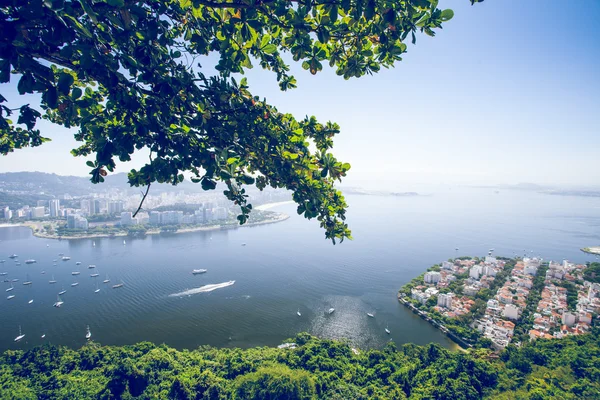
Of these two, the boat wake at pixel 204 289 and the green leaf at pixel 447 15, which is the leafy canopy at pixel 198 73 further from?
the boat wake at pixel 204 289

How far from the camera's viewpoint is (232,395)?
510 centimetres

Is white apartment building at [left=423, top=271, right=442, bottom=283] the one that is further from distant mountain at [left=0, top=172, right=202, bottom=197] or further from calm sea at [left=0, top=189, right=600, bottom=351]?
distant mountain at [left=0, top=172, right=202, bottom=197]

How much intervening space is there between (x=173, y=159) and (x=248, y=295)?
11832 mm

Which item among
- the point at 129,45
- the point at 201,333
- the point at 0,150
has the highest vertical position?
the point at 129,45

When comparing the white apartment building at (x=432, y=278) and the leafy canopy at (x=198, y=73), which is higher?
the leafy canopy at (x=198, y=73)

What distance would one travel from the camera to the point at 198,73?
100 cm

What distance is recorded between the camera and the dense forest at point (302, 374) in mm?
5129

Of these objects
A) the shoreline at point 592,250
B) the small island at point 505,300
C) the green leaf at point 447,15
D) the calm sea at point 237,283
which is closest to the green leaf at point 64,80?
the green leaf at point 447,15

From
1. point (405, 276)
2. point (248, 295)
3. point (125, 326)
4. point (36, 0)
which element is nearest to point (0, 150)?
point (36, 0)

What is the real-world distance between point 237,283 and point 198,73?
13.3 metres

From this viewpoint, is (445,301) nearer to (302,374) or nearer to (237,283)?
(302,374)

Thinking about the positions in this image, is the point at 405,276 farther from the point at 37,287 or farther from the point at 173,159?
the point at 37,287

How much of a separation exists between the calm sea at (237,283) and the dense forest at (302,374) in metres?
1.94

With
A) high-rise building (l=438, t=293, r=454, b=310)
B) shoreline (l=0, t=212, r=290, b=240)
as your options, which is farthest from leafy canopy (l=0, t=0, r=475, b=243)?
shoreline (l=0, t=212, r=290, b=240)
